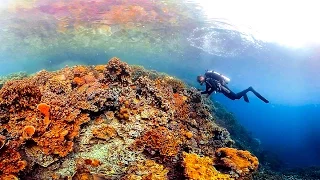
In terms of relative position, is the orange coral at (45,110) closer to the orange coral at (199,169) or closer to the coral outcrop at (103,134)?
the coral outcrop at (103,134)

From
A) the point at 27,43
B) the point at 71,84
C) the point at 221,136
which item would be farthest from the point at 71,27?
the point at 221,136

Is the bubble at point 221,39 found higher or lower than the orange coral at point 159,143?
higher

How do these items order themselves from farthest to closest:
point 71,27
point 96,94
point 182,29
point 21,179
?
point 182,29
point 71,27
point 96,94
point 21,179

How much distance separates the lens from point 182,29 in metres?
28.0

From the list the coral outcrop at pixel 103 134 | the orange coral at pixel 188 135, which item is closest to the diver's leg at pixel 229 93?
the coral outcrop at pixel 103 134

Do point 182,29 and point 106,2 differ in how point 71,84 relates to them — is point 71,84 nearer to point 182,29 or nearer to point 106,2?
point 106,2

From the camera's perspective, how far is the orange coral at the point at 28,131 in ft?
15.5

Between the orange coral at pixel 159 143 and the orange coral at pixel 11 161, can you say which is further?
the orange coral at pixel 159 143

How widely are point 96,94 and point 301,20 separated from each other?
23.8 m

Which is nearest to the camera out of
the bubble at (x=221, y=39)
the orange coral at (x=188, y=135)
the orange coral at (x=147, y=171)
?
the orange coral at (x=147, y=171)

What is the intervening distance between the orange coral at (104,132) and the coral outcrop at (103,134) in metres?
0.02

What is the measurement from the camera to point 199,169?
5051 millimetres

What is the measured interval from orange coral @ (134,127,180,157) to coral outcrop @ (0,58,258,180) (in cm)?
2

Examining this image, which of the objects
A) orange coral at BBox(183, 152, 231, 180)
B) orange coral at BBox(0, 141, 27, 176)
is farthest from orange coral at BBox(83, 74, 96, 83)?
orange coral at BBox(183, 152, 231, 180)
